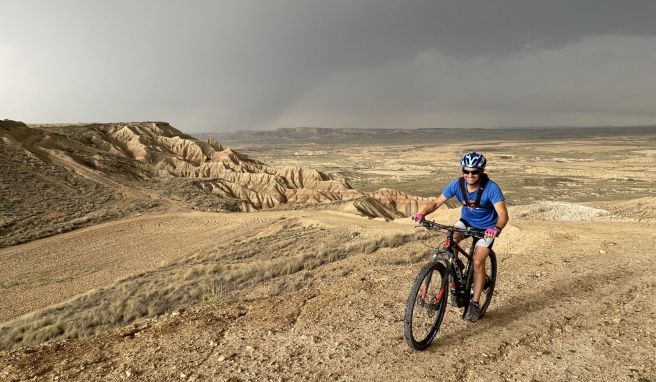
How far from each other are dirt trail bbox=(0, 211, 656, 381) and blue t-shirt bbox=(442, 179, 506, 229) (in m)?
1.76

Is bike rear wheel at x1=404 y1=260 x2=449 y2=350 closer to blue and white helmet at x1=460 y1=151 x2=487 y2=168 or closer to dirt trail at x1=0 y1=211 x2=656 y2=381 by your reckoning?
dirt trail at x1=0 y1=211 x2=656 y2=381

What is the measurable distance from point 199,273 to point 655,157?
180410mm

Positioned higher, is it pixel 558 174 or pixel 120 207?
pixel 120 207

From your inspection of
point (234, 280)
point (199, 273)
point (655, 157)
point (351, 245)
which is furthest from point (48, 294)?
point (655, 157)

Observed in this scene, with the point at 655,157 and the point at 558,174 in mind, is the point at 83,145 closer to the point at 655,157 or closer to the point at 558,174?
the point at 558,174

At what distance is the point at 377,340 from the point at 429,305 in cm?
104

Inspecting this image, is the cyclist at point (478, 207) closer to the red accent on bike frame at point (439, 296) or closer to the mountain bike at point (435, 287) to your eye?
the mountain bike at point (435, 287)

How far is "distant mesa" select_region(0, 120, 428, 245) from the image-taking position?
38.1 m

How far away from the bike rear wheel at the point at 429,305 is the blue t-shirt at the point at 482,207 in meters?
0.90

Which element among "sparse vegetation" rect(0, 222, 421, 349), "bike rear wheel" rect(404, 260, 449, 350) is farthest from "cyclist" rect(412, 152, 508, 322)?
"sparse vegetation" rect(0, 222, 421, 349)

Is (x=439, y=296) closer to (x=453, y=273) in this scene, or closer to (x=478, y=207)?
(x=453, y=273)

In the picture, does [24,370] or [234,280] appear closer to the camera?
[24,370]

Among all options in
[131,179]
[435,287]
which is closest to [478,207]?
[435,287]

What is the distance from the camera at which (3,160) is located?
136ft
